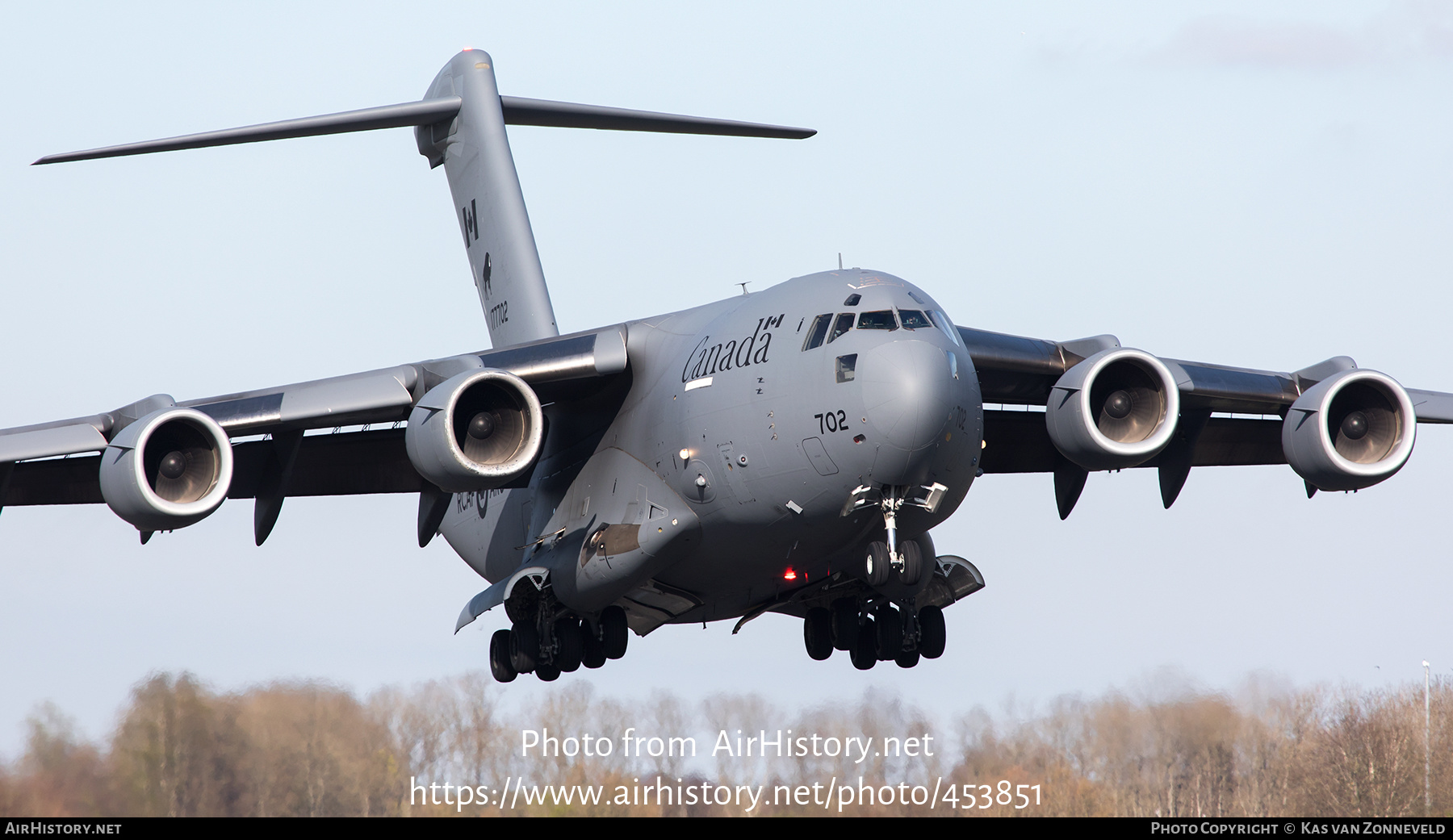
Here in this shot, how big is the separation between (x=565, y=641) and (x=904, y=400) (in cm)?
438

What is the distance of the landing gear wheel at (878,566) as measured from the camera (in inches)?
458

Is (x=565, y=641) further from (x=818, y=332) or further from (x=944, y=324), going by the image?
(x=944, y=324)

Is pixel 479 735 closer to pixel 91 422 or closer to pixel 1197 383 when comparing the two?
pixel 91 422

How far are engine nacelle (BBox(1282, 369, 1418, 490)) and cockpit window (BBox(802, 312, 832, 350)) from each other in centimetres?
410

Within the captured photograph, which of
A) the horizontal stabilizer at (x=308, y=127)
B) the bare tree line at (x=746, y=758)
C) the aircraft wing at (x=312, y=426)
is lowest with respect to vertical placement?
the bare tree line at (x=746, y=758)

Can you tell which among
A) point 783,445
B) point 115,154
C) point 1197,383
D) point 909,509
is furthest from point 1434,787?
point 115,154

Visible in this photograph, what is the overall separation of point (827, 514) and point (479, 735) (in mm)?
3305

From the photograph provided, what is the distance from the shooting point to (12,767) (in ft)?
35.9

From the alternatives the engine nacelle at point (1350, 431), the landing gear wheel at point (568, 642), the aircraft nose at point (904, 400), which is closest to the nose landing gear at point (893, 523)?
the aircraft nose at point (904, 400)

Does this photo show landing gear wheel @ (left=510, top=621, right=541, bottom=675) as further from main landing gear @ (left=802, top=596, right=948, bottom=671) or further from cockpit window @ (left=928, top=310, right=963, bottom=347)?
cockpit window @ (left=928, top=310, right=963, bottom=347)

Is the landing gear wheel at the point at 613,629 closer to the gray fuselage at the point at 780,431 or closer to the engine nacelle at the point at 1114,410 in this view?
the gray fuselage at the point at 780,431

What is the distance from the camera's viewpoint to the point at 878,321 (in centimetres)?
1146

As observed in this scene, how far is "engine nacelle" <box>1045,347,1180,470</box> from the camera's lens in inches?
494

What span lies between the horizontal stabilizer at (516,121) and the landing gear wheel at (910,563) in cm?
613
